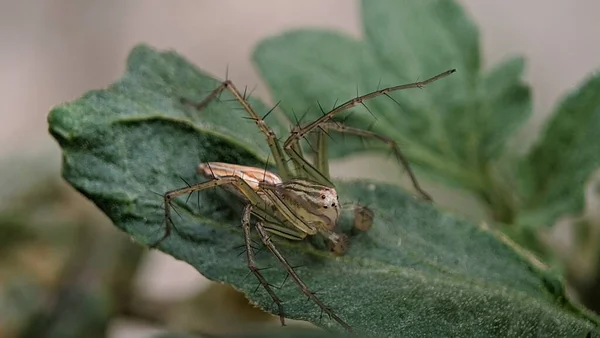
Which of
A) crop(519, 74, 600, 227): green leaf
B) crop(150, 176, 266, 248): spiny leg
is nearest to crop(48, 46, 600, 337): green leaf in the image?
crop(150, 176, 266, 248): spiny leg

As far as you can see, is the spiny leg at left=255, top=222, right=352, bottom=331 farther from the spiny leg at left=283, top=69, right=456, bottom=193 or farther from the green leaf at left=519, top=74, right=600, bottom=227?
the green leaf at left=519, top=74, right=600, bottom=227

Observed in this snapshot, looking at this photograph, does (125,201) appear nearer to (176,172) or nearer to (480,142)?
(176,172)

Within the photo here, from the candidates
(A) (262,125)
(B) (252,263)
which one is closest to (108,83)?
(A) (262,125)

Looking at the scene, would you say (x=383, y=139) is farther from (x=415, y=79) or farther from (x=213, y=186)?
(x=213, y=186)

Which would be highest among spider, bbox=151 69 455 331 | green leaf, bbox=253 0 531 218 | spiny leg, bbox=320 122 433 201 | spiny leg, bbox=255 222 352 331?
green leaf, bbox=253 0 531 218

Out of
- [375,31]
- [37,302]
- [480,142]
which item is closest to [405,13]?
[375,31]
